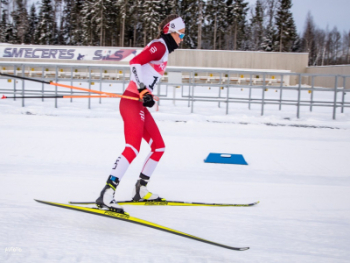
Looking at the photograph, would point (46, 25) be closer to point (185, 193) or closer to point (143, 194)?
point (185, 193)

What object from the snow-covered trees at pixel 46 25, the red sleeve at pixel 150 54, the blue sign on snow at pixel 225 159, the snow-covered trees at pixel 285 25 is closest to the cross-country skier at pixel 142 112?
the red sleeve at pixel 150 54

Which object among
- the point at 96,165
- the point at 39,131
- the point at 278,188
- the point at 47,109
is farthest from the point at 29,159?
the point at 47,109

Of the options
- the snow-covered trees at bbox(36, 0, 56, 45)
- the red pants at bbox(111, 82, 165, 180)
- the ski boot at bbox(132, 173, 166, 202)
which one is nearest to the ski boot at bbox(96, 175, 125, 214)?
the red pants at bbox(111, 82, 165, 180)

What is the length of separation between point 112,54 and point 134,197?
74.1 ft

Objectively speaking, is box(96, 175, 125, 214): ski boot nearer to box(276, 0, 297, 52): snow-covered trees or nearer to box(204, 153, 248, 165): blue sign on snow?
box(204, 153, 248, 165): blue sign on snow

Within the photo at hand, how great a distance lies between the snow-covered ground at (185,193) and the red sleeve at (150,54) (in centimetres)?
142

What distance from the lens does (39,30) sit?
5525 cm

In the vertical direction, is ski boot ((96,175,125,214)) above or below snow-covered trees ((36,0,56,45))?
below

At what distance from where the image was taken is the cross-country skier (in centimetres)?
319

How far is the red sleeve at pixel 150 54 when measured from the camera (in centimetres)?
331

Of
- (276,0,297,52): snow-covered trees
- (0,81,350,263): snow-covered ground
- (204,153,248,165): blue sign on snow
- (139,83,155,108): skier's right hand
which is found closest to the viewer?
(0,81,350,263): snow-covered ground

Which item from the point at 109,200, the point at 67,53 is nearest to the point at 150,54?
the point at 109,200

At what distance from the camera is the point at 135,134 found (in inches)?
130

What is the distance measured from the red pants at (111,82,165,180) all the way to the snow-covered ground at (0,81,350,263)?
47 centimetres
